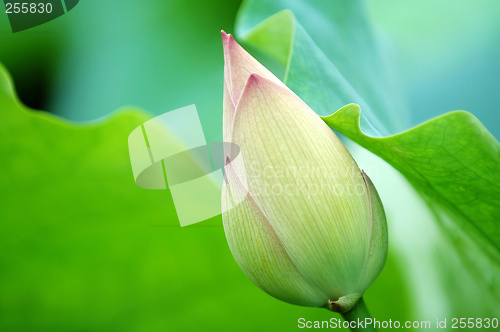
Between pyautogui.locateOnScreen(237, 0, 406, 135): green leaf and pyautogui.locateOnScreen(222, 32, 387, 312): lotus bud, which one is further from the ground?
pyautogui.locateOnScreen(237, 0, 406, 135): green leaf

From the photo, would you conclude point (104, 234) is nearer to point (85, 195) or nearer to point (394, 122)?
point (85, 195)

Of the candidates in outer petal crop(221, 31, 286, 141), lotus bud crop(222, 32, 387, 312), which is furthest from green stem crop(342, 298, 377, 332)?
outer petal crop(221, 31, 286, 141)

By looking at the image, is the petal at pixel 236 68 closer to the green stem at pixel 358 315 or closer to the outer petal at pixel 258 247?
the outer petal at pixel 258 247

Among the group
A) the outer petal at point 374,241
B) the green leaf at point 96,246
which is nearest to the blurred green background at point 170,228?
the green leaf at point 96,246

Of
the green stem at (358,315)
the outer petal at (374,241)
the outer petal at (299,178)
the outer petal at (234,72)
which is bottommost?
the green stem at (358,315)

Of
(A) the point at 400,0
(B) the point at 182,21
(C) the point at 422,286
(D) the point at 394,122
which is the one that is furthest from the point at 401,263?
(B) the point at 182,21

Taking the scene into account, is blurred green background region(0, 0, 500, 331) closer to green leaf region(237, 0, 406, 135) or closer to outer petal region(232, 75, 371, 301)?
green leaf region(237, 0, 406, 135)
